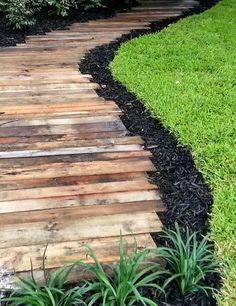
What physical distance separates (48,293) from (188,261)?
0.62m

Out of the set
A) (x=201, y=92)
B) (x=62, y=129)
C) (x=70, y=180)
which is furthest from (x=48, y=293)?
(x=201, y=92)

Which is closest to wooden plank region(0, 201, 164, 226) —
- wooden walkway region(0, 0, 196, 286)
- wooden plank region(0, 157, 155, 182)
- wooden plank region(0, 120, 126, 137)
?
wooden walkway region(0, 0, 196, 286)

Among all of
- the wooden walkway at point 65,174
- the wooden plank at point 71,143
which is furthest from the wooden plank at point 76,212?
the wooden plank at point 71,143

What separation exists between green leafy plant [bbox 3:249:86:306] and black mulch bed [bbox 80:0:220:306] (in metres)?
0.34

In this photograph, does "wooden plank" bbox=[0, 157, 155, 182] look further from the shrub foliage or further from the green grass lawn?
the shrub foliage

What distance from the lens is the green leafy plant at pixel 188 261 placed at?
2066 mm

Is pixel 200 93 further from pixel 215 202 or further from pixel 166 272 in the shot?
pixel 166 272

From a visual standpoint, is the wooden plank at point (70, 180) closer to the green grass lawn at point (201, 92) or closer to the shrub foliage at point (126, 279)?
the green grass lawn at point (201, 92)

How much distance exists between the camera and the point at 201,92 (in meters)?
4.33

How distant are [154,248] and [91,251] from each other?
0.31 metres

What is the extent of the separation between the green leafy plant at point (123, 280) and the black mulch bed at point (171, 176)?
9 centimetres

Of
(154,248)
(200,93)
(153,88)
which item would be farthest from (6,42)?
(154,248)

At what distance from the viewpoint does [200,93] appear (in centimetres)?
430

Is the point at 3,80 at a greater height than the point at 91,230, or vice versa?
the point at 3,80
